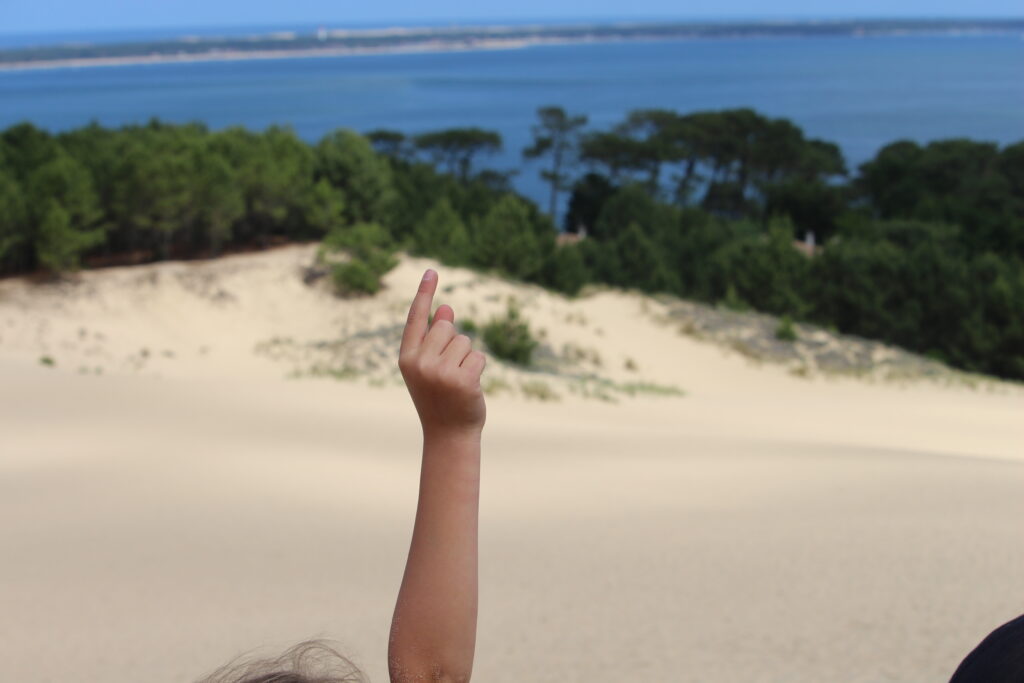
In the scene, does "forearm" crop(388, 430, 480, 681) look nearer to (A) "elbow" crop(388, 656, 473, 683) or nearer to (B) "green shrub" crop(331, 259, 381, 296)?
(A) "elbow" crop(388, 656, 473, 683)

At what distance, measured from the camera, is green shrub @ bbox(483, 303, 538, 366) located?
14.4 m

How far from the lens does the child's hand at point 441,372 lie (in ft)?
4.74

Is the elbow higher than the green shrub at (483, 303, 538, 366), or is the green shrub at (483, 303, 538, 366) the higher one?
the elbow

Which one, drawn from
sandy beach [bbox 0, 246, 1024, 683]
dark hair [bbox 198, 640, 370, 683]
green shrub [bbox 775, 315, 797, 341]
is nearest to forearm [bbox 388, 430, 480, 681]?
dark hair [bbox 198, 640, 370, 683]

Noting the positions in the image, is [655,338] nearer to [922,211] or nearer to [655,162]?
[922,211]

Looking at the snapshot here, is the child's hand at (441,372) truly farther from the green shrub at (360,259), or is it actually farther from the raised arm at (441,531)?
the green shrub at (360,259)

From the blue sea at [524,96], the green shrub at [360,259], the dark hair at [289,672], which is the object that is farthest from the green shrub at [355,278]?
the blue sea at [524,96]

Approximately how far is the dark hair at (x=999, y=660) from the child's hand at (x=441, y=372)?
94 centimetres

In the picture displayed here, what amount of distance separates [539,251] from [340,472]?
13954 mm

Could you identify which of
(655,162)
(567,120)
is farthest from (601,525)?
(567,120)

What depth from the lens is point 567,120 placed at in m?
57.0

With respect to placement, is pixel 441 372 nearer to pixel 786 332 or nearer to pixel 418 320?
pixel 418 320

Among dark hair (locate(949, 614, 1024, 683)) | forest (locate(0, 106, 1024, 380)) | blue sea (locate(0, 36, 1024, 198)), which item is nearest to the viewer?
dark hair (locate(949, 614, 1024, 683))

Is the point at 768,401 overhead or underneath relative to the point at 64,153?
underneath
